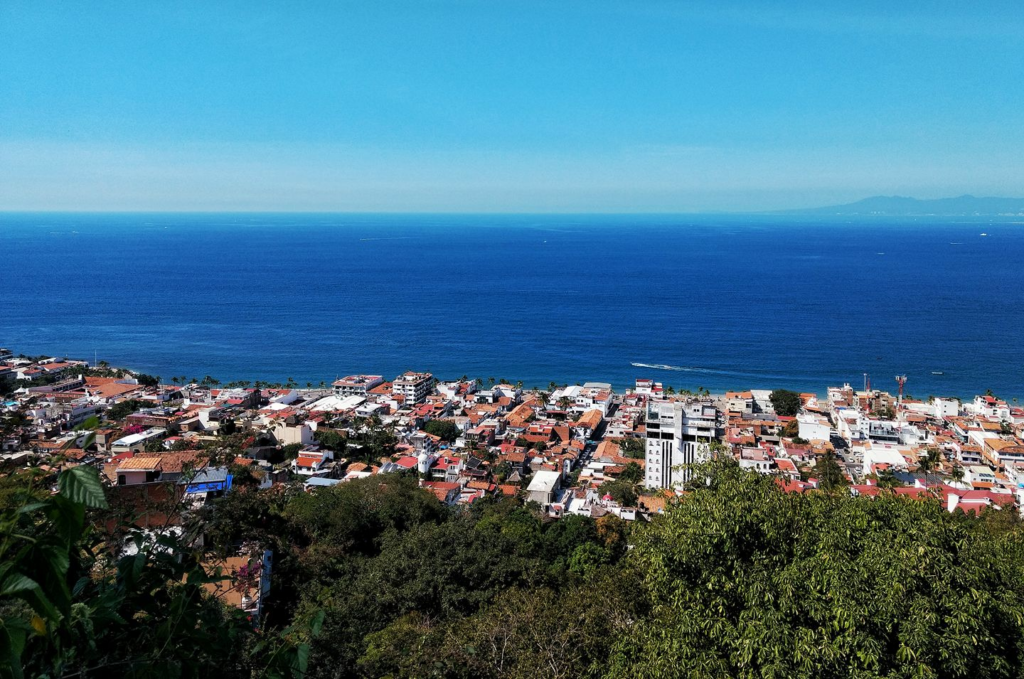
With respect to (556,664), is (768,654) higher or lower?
higher

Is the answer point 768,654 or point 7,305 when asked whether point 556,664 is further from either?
point 7,305

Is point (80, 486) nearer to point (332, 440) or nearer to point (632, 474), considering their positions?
point (632, 474)

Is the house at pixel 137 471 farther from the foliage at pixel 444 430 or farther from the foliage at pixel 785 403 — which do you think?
the foliage at pixel 785 403

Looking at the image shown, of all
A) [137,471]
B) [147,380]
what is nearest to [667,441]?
[137,471]

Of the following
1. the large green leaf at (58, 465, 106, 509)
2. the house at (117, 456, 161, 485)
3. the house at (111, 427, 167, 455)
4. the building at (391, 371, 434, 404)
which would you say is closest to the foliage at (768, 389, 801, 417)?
the building at (391, 371, 434, 404)

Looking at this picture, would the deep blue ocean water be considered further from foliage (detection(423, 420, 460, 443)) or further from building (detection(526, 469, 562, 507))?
building (detection(526, 469, 562, 507))

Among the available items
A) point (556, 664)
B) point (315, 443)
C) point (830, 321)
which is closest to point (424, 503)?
point (556, 664)
